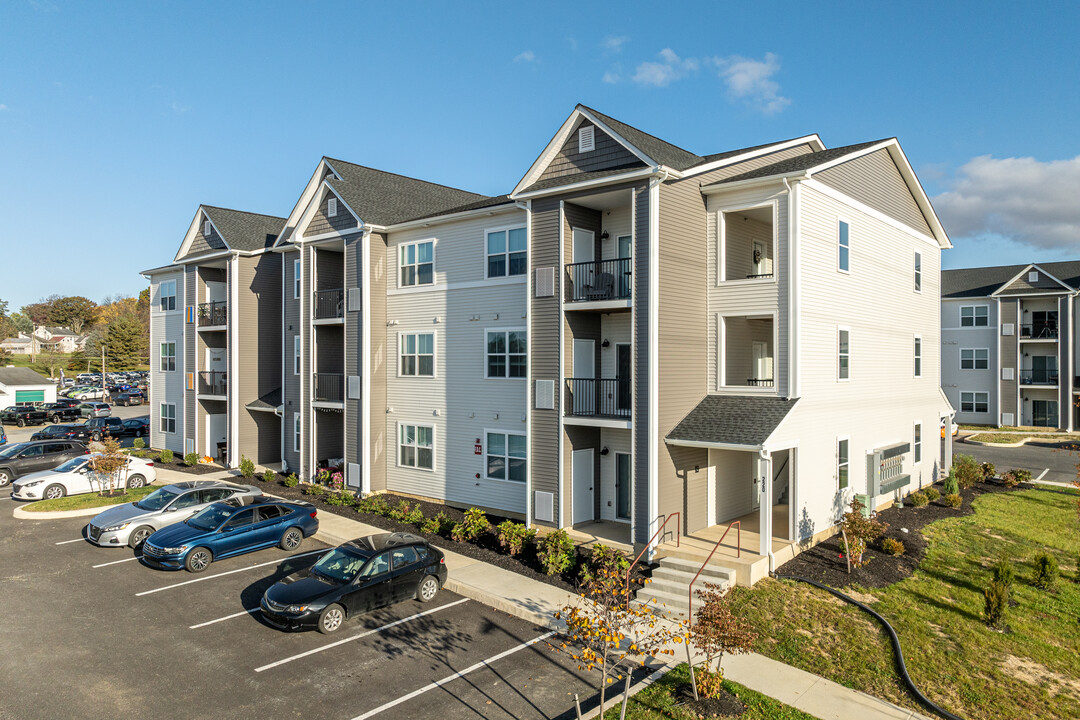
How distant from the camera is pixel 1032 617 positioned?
1345cm

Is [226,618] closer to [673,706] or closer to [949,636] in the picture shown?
[673,706]

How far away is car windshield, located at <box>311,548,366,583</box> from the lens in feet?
43.3

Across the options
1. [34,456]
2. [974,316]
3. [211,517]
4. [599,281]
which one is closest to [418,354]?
[599,281]

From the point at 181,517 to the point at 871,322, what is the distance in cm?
2090

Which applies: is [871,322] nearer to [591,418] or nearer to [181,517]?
[591,418]

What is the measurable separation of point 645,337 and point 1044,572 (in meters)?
10.2

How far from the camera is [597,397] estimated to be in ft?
59.7

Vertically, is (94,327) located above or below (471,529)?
above

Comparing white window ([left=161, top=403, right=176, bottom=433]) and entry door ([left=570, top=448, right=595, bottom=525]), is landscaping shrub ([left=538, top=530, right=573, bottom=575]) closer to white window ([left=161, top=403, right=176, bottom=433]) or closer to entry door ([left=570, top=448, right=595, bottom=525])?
entry door ([left=570, top=448, right=595, bottom=525])

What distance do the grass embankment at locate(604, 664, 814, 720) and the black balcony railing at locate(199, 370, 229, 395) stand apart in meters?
25.8

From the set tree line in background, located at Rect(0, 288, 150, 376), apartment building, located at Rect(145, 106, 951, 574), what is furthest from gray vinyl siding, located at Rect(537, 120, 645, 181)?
tree line in background, located at Rect(0, 288, 150, 376)

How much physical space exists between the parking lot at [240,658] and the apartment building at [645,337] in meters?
5.62

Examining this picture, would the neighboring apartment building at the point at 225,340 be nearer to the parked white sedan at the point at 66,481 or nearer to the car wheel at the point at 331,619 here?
the parked white sedan at the point at 66,481

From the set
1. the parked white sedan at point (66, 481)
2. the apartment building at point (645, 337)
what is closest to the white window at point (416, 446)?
the apartment building at point (645, 337)
